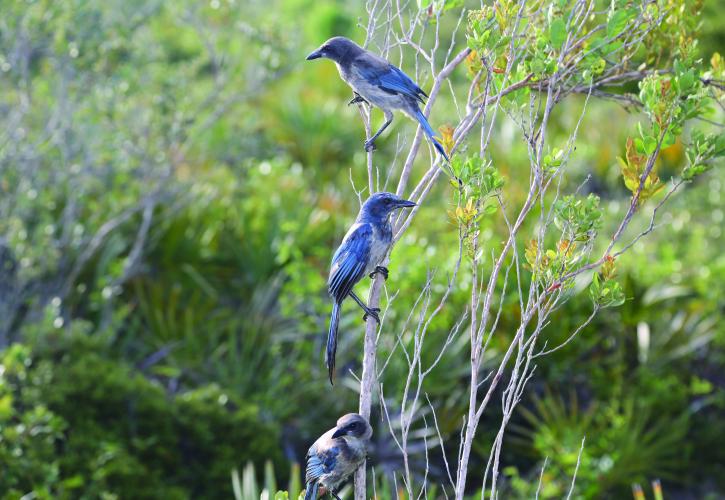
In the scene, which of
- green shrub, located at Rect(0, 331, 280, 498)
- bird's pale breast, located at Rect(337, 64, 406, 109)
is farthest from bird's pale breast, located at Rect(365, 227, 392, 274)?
green shrub, located at Rect(0, 331, 280, 498)

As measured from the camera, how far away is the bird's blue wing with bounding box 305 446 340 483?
132 inches

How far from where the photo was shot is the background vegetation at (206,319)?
5.71 metres

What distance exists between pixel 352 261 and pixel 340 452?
66cm

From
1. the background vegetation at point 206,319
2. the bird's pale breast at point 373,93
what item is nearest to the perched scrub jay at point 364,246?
the bird's pale breast at point 373,93

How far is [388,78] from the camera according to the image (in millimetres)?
3367

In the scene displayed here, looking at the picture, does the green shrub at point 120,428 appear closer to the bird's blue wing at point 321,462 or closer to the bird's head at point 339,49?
the bird's blue wing at point 321,462

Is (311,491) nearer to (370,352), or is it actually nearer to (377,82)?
(370,352)

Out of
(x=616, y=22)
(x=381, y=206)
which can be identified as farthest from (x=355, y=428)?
(x=616, y=22)

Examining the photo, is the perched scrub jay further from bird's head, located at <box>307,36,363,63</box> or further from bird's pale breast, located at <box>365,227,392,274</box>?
bird's head, located at <box>307,36,363,63</box>

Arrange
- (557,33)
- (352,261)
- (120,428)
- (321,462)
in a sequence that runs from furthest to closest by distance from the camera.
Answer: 1. (120,428)
2. (321,462)
3. (352,261)
4. (557,33)

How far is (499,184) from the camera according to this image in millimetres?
3047

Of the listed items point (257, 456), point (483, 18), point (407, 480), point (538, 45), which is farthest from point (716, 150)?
point (257, 456)

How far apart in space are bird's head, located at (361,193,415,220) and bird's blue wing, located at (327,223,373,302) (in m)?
0.05

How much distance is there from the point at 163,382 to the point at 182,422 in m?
1.12
